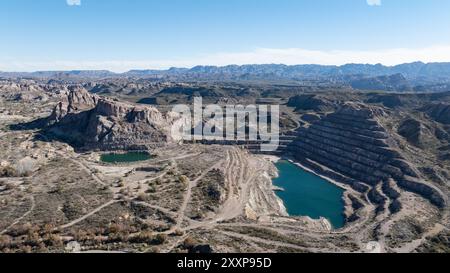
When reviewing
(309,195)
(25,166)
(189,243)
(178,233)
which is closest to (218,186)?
(178,233)

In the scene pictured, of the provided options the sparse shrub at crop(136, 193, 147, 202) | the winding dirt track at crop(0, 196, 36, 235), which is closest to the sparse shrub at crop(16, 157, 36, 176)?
the winding dirt track at crop(0, 196, 36, 235)

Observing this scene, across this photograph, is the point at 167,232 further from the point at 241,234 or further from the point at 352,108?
the point at 352,108

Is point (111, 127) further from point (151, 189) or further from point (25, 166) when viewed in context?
point (151, 189)

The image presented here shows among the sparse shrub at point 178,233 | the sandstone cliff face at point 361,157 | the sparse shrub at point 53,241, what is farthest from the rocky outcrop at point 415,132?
the sparse shrub at point 53,241

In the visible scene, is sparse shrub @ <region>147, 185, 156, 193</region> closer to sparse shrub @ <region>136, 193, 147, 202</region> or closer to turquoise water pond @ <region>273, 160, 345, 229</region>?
sparse shrub @ <region>136, 193, 147, 202</region>

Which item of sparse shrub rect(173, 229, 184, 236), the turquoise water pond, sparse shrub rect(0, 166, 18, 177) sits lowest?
the turquoise water pond
